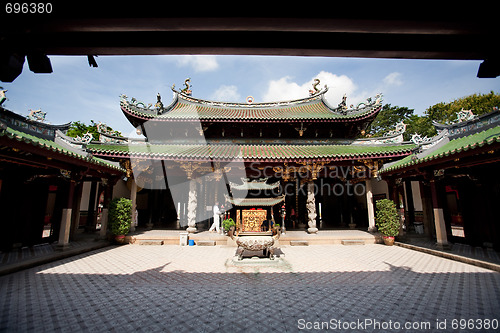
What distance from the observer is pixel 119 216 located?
924 centimetres

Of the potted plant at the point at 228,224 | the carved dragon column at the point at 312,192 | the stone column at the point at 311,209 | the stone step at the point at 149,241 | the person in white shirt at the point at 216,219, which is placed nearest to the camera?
the stone step at the point at 149,241

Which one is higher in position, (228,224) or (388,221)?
(388,221)

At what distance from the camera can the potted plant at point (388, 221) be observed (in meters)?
9.20

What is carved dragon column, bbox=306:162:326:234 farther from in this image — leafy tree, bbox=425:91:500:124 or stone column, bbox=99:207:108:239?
leafy tree, bbox=425:91:500:124

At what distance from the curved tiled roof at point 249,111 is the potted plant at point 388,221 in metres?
5.23

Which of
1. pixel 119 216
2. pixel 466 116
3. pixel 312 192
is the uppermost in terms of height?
pixel 466 116

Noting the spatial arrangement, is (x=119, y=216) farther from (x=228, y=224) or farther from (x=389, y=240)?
(x=389, y=240)

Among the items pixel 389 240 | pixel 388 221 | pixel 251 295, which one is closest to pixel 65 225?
pixel 251 295

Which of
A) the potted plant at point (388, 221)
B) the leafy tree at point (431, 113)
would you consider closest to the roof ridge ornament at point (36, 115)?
the potted plant at point (388, 221)

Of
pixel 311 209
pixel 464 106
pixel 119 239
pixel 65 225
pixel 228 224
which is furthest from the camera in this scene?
pixel 464 106

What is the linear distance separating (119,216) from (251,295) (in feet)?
24.5

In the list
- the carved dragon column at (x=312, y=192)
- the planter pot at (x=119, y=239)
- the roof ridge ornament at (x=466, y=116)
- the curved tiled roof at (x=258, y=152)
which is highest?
the roof ridge ornament at (x=466, y=116)

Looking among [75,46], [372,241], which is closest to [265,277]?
[75,46]

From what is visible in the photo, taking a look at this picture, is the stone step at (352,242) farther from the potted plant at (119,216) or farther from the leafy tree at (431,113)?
the leafy tree at (431,113)
